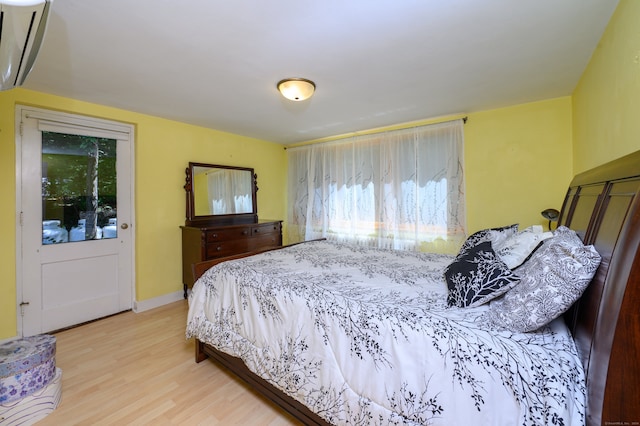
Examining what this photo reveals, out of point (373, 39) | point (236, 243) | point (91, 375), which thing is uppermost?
point (373, 39)

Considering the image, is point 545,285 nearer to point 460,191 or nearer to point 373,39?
point 373,39

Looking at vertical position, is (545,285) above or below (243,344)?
above

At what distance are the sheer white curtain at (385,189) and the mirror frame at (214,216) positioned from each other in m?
0.71

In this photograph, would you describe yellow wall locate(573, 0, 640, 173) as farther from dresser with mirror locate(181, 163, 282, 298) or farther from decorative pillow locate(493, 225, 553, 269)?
dresser with mirror locate(181, 163, 282, 298)

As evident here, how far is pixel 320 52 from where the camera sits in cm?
185

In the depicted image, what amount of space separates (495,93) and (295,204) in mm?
3167

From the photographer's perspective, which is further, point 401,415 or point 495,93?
point 495,93

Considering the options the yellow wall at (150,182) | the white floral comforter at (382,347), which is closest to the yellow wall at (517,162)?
the white floral comforter at (382,347)

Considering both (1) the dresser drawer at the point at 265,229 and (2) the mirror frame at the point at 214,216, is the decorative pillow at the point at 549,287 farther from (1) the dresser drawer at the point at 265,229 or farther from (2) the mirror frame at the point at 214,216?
(2) the mirror frame at the point at 214,216

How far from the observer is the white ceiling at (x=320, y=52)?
1447 millimetres

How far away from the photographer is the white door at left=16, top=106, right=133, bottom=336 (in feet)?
8.26

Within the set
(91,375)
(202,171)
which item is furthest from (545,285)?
(202,171)

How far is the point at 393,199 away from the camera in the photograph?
360 centimetres

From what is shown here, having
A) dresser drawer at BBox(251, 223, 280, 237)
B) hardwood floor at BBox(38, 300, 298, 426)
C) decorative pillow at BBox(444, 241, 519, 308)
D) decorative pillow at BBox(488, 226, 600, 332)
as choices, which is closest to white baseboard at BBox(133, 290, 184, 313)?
hardwood floor at BBox(38, 300, 298, 426)
